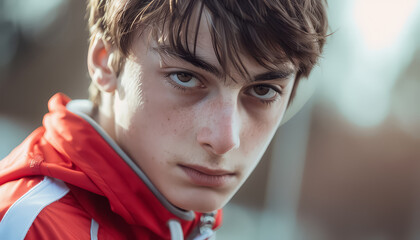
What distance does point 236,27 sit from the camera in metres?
0.81

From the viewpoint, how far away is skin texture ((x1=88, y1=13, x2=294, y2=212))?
83cm

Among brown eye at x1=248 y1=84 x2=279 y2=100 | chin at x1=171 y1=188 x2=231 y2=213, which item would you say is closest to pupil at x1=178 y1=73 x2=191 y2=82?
brown eye at x1=248 y1=84 x2=279 y2=100

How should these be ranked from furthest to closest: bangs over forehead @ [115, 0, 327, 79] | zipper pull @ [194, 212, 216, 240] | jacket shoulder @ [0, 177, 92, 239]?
zipper pull @ [194, 212, 216, 240] → bangs over forehead @ [115, 0, 327, 79] → jacket shoulder @ [0, 177, 92, 239]

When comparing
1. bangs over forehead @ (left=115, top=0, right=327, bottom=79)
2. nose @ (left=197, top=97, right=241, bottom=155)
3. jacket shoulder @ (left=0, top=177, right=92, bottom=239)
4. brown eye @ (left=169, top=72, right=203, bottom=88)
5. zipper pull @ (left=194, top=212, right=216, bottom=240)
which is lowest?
jacket shoulder @ (left=0, top=177, right=92, bottom=239)

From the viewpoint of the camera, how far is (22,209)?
2.36ft

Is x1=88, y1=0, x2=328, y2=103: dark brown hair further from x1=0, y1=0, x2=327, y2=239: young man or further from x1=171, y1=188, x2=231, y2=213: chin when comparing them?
x1=171, y1=188, x2=231, y2=213: chin

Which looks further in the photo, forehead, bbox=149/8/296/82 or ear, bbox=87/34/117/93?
ear, bbox=87/34/117/93

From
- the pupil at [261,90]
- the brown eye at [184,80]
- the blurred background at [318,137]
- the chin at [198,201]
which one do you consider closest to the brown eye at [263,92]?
the pupil at [261,90]

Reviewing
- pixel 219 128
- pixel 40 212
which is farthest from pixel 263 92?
pixel 40 212

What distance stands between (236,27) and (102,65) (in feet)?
1.27

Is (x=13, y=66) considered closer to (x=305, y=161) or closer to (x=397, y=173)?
(x=305, y=161)

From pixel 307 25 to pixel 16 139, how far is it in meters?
3.21

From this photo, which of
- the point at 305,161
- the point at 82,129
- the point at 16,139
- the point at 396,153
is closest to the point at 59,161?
the point at 82,129

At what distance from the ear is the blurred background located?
2440 millimetres
